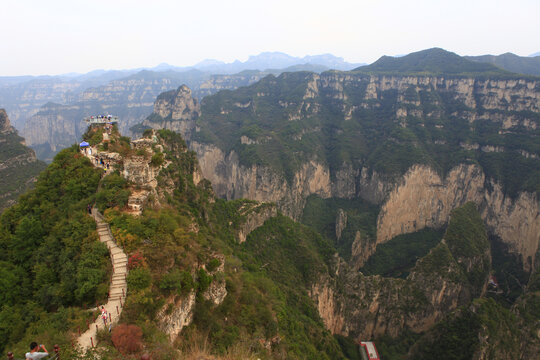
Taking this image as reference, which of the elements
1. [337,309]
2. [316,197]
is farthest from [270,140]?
[337,309]

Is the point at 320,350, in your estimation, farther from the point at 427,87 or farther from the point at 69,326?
the point at 427,87

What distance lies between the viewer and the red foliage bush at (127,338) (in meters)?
15.2

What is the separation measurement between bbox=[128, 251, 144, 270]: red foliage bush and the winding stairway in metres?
0.64

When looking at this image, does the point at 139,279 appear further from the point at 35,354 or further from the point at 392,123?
the point at 392,123

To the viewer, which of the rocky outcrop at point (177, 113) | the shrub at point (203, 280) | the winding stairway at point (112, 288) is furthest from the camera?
the rocky outcrop at point (177, 113)

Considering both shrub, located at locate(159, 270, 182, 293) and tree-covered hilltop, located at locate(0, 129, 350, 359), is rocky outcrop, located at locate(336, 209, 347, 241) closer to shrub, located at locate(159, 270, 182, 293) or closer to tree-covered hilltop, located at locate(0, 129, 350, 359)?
tree-covered hilltop, located at locate(0, 129, 350, 359)

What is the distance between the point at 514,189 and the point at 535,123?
2455 cm

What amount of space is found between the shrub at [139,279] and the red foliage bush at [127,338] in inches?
96.6

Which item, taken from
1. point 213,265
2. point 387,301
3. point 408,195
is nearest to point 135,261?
point 213,265

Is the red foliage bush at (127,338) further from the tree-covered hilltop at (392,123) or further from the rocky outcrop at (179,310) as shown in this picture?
the tree-covered hilltop at (392,123)

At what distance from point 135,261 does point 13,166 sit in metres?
84.4

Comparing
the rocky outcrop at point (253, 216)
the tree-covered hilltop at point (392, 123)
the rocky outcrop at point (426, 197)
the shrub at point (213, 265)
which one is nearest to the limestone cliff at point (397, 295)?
the rocky outcrop at point (253, 216)

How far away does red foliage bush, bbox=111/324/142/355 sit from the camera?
15.2 m

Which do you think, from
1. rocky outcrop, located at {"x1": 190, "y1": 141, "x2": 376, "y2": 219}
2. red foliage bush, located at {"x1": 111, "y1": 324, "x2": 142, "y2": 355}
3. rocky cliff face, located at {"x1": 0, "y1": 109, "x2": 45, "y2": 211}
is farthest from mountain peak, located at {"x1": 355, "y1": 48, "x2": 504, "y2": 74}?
red foliage bush, located at {"x1": 111, "y1": 324, "x2": 142, "y2": 355}
